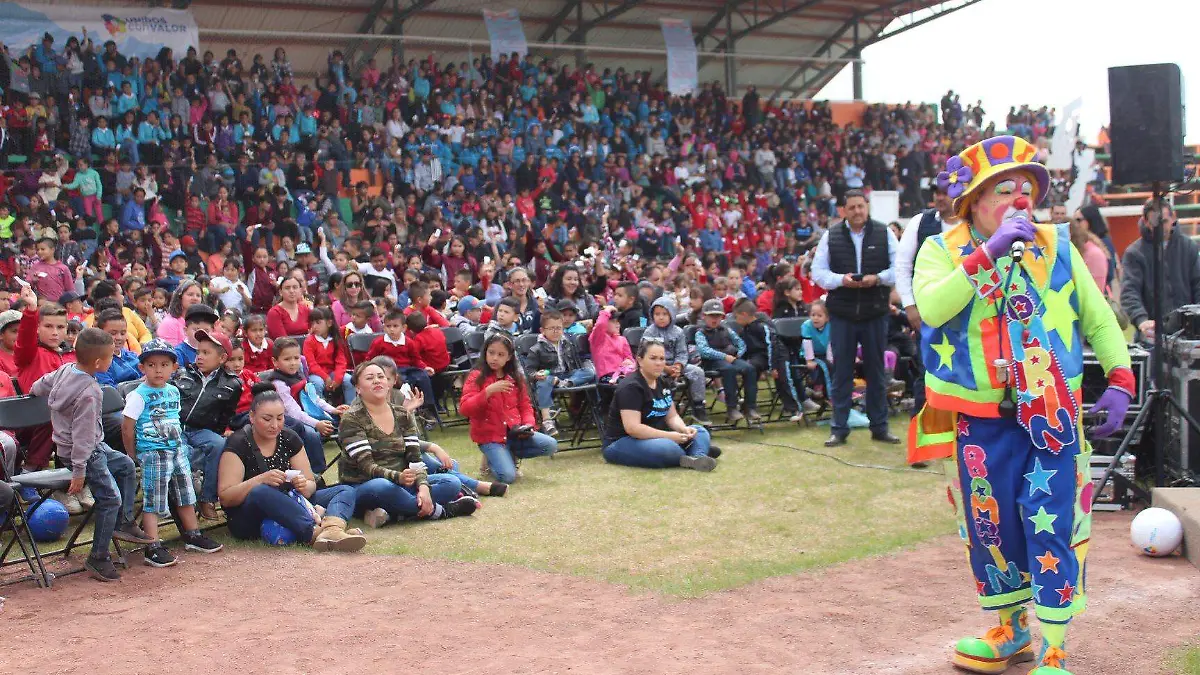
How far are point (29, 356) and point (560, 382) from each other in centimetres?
387

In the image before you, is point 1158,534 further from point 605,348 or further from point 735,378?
point 605,348

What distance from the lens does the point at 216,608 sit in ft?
17.3

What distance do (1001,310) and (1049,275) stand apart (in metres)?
0.20

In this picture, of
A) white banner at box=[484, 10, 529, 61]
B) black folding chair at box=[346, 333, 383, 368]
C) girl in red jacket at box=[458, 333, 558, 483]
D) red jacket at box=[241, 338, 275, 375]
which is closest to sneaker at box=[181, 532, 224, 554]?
girl in red jacket at box=[458, 333, 558, 483]

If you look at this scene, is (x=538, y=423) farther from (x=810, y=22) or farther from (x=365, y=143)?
(x=810, y=22)

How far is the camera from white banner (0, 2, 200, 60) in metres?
16.6

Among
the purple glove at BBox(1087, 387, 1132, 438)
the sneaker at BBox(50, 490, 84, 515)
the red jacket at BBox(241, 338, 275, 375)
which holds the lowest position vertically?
the sneaker at BBox(50, 490, 84, 515)

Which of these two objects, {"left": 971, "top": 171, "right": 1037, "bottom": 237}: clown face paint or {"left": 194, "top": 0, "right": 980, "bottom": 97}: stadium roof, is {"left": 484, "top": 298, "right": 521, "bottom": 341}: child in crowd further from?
{"left": 194, "top": 0, "right": 980, "bottom": 97}: stadium roof

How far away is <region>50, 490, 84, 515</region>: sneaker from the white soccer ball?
581cm

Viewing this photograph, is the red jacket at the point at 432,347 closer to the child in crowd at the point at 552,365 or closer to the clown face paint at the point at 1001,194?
the child in crowd at the point at 552,365

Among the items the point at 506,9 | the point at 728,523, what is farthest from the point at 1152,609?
the point at 506,9

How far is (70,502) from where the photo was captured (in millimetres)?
6965

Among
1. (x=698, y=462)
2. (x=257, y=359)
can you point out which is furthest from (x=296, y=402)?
(x=698, y=462)

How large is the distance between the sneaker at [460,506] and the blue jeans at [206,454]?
1312mm
